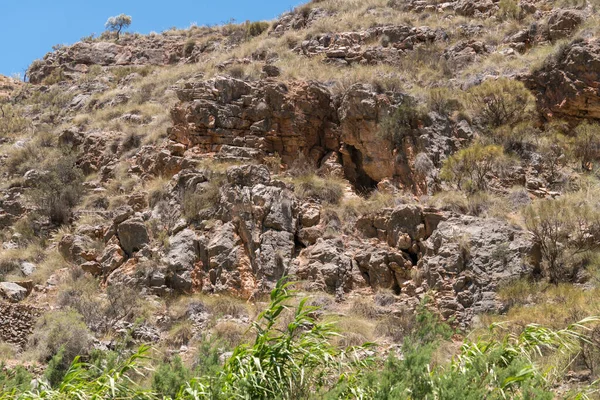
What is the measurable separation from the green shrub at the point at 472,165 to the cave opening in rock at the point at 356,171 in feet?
8.23

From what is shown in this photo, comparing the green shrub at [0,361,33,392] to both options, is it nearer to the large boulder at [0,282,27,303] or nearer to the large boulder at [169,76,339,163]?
the large boulder at [0,282,27,303]

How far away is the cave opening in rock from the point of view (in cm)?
1608

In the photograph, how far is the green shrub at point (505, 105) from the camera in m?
15.7

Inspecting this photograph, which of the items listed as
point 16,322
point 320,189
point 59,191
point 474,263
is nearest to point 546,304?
point 474,263

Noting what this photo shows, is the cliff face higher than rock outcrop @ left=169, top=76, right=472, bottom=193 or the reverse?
higher

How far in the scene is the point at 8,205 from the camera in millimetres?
17688

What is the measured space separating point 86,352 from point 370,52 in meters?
13.8

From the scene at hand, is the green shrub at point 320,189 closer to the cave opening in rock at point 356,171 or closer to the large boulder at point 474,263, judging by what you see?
the cave opening in rock at point 356,171

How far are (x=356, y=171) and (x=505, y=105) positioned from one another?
4.36 meters

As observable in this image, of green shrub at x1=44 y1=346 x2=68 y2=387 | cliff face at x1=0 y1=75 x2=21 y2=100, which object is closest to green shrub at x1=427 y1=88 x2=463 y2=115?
green shrub at x1=44 y1=346 x2=68 y2=387

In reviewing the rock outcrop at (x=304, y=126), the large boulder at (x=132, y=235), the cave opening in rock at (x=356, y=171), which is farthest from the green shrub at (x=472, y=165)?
the large boulder at (x=132, y=235)

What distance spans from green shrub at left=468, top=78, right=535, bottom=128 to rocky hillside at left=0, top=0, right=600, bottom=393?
0.06m

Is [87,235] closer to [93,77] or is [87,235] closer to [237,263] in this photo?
[237,263]

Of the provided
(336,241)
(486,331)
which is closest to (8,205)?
(336,241)
